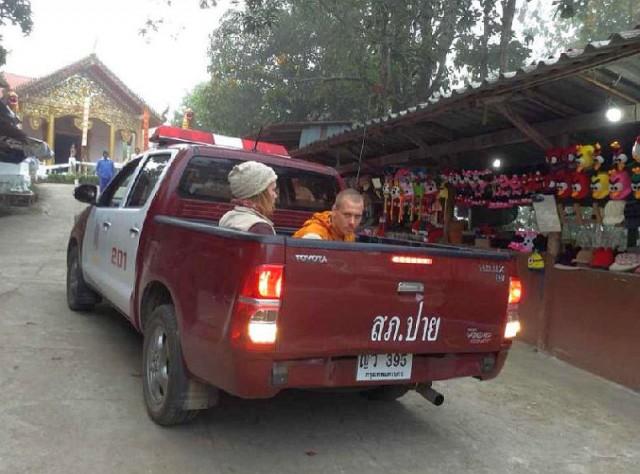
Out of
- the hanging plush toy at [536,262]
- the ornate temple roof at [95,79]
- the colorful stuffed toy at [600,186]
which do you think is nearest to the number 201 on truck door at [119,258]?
the colorful stuffed toy at [600,186]

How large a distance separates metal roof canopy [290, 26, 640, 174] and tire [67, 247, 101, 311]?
10.5 feet

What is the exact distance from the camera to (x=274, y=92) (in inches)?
728

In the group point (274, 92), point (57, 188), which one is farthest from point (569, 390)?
point (57, 188)

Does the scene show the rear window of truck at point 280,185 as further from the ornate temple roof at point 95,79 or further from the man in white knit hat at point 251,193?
the ornate temple roof at point 95,79

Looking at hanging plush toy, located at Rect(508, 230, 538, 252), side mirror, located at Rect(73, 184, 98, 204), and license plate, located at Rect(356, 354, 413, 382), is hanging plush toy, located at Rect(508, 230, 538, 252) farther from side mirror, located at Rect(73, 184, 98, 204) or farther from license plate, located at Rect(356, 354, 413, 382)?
side mirror, located at Rect(73, 184, 98, 204)

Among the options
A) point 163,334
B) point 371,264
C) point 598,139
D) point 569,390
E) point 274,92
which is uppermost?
point 274,92

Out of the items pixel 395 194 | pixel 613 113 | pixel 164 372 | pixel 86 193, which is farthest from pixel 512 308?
pixel 395 194

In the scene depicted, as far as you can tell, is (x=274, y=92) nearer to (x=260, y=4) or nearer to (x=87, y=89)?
(x=260, y=4)

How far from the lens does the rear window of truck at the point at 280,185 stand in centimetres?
436

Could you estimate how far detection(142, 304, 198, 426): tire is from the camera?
10.8ft

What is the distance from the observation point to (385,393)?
14.0 ft

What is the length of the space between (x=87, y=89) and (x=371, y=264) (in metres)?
26.8

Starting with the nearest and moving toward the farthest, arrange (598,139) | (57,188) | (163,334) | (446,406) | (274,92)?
1. (163,334)
2. (446,406)
3. (598,139)
4. (274,92)
5. (57,188)

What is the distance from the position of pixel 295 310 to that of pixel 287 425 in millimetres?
1338
